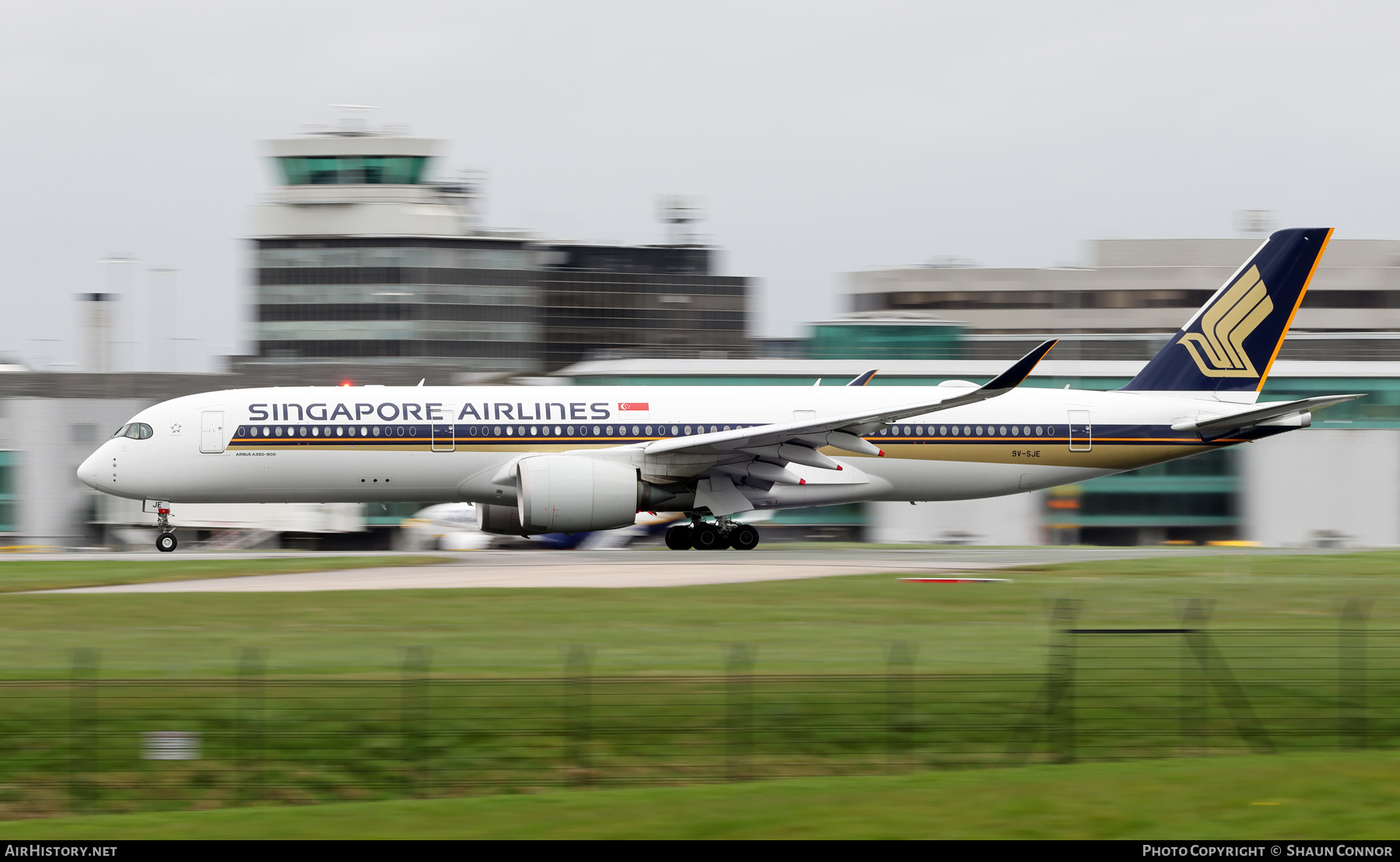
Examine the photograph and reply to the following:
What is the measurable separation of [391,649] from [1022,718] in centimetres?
746

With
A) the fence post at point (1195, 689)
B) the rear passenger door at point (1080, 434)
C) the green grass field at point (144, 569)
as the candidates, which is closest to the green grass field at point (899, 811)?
the fence post at point (1195, 689)

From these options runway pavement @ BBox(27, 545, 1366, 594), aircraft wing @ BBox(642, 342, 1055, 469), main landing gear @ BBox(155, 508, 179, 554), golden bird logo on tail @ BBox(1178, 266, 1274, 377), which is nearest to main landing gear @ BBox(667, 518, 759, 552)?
runway pavement @ BBox(27, 545, 1366, 594)

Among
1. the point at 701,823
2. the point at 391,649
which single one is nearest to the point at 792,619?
the point at 391,649

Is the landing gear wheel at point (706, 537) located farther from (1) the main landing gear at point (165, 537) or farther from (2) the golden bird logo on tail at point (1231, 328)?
(2) the golden bird logo on tail at point (1231, 328)

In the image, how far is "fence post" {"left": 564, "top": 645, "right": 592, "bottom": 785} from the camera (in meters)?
13.2

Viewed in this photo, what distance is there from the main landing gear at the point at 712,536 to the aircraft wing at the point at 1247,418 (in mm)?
10781

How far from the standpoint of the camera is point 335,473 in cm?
3312

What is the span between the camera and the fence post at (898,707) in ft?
45.6

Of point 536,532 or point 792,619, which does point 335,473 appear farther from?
point 792,619

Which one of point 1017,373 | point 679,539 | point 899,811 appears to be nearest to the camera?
point 899,811

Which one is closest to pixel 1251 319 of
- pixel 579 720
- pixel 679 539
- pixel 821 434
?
pixel 821 434

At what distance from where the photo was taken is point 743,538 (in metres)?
34.9

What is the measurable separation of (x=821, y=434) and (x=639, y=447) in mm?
4173

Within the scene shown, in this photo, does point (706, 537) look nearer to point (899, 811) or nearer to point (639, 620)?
point (639, 620)
